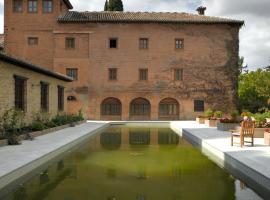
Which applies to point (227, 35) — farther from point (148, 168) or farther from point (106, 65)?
point (148, 168)

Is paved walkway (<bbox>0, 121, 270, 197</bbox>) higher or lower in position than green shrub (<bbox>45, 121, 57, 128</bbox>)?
lower

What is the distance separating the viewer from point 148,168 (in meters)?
9.27

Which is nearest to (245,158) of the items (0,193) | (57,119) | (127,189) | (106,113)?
(127,189)

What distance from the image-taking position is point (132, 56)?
113ft

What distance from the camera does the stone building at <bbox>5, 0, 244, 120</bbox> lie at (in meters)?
34.0

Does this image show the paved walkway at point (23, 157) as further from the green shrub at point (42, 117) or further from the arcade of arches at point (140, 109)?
the arcade of arches at point (140, 109)

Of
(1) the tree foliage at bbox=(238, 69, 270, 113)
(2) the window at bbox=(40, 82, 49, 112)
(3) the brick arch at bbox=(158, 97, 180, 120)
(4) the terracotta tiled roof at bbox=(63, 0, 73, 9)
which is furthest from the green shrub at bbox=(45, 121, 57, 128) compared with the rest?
(1) the tree foliage at bbox=(238, 69, 270, 113)

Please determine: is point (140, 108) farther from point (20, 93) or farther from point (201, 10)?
point (20, 93)

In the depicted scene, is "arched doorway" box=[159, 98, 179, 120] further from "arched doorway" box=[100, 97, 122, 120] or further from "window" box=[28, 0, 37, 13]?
"window" box=[28, 0, 37, 13]

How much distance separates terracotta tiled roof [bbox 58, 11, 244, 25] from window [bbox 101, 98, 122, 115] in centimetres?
738

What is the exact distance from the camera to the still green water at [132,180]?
6566 mm

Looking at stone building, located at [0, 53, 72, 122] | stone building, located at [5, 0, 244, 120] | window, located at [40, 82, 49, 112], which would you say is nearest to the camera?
stone building, located at [0, 53, 72, 122]

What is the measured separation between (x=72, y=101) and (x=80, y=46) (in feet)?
16.9

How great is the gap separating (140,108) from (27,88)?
709 inches
